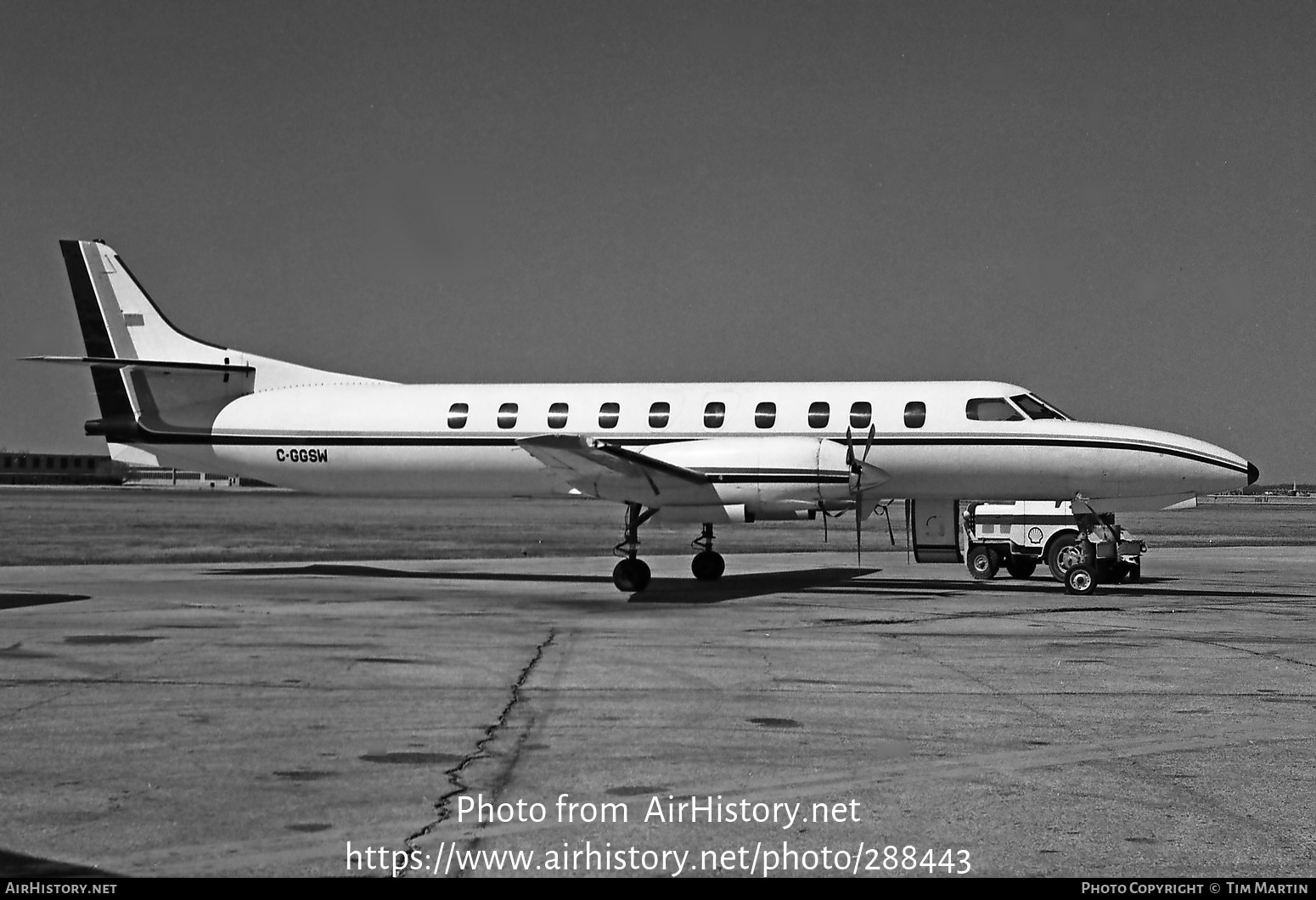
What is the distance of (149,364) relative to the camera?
27.9 metres

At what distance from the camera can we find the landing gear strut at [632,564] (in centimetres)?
2348

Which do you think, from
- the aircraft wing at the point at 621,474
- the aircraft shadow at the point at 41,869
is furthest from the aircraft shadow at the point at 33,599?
the aircraft shadow at the point at 41,869

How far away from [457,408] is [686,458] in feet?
19.6

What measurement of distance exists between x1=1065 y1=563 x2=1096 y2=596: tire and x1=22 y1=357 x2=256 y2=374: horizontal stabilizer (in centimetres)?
1876

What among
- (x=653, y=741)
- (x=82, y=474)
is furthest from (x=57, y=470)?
(x=653, y=741)

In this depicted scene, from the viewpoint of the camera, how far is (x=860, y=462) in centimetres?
2408

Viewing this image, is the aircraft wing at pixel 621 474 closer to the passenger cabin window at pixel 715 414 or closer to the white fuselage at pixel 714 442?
the white fuselage at pixel 714 442

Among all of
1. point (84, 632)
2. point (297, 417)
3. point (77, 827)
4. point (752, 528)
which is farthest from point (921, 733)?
point (752, 528)

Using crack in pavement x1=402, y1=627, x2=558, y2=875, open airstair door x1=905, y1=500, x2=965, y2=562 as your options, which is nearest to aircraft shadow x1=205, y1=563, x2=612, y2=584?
open airstair door x1=905, y1=500, x2=965, y2=562

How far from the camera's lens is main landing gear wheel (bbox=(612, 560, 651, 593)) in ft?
77.0

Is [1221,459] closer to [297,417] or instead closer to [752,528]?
[297,417]

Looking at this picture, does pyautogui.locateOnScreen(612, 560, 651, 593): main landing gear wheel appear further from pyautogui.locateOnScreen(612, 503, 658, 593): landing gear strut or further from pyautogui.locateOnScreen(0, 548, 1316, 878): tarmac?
pyautogui.locateOnScreen(0, 548, 1316, 878): tarmac

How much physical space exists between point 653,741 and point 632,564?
14.0 meters

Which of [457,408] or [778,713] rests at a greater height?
[457,408]
